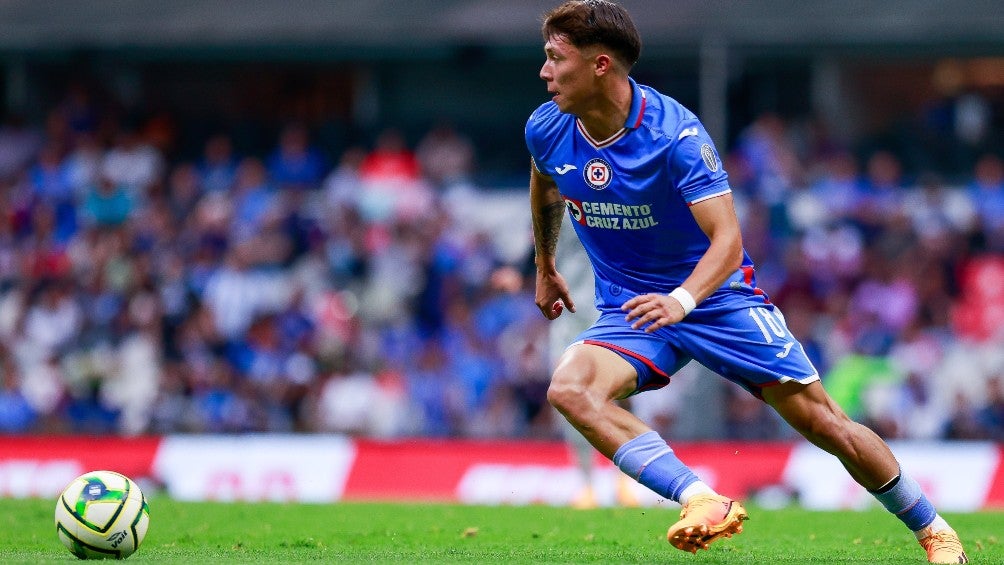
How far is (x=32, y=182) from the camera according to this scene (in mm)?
19609

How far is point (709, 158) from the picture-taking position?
6.81m

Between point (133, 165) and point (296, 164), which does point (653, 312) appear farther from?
point (133, 165)

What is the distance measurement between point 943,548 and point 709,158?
2.28 m

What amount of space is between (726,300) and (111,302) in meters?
12.2

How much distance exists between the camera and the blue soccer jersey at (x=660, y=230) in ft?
22.6

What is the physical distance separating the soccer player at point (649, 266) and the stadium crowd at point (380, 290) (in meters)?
7.67

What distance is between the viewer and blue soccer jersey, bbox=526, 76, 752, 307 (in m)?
Answer: 6.83

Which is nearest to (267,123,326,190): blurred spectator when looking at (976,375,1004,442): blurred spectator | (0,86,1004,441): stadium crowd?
(0,86,1004,441): stadium crowd

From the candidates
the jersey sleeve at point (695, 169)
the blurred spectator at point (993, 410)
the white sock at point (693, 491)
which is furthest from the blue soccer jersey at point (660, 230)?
the blurred spectator at point (993, 410)

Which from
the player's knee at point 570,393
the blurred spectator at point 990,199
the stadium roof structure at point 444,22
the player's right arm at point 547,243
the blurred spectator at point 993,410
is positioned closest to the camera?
the player's knee at point 570,393

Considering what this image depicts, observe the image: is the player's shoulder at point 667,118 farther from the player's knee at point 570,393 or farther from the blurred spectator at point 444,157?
the blurred spectator at point 444,157

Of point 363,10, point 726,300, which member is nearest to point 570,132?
point 726,300

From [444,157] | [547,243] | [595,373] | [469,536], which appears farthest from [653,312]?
[444,157]

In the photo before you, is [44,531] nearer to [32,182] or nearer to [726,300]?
[726,300]
